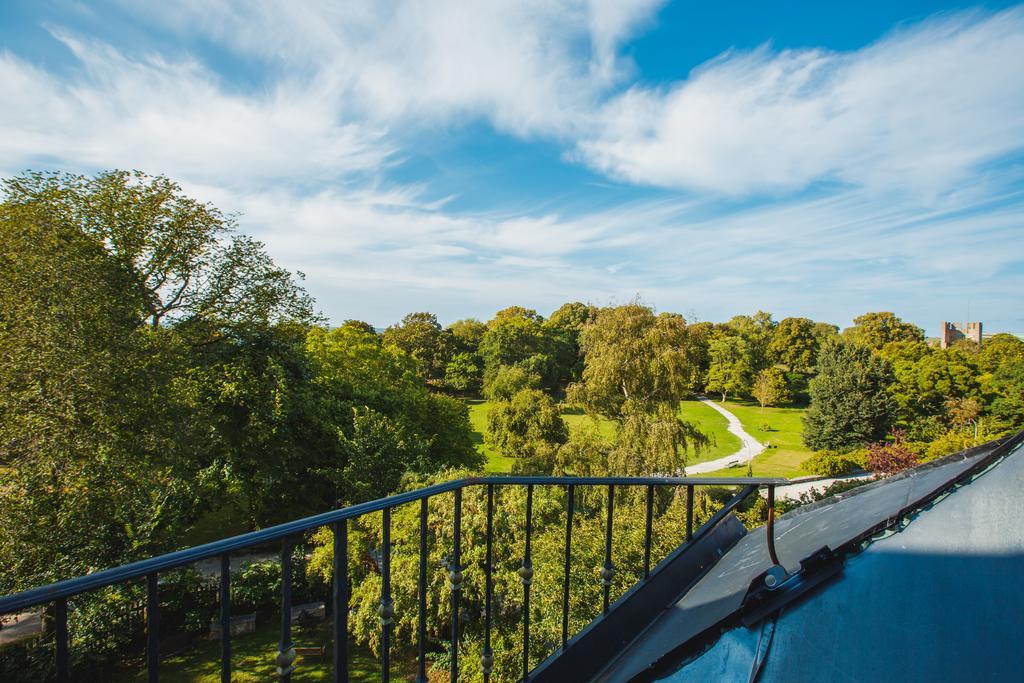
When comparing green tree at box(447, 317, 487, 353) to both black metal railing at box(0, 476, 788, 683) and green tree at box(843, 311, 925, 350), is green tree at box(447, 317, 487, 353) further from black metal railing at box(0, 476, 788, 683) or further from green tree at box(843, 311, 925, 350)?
black metal railing at box(0, 476, 788, 683)

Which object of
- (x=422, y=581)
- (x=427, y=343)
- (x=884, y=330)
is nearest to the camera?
(x=422, y=581)

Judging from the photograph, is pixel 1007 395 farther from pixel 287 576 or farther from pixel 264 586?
pixel 287 576

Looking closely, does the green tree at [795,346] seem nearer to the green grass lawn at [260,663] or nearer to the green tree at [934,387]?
the green tree at [934,387]

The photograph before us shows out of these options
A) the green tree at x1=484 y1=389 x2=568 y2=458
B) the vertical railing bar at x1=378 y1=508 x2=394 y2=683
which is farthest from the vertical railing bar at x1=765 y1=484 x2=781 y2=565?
the green tree at x1=484 y1=389 x2=568 y2=458

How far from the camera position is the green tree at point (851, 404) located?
2448 centimetres

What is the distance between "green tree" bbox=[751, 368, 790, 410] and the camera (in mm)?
38531

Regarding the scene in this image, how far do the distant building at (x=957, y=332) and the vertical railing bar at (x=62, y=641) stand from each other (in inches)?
2427

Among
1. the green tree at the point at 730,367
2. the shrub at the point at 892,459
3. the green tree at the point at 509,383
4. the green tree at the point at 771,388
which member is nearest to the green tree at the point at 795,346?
the green tree at the point at 730,367

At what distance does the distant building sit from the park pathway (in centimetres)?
3064

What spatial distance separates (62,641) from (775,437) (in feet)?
110

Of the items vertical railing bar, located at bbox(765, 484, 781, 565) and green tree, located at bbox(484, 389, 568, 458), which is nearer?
vertical railing bar, located at bbox(765, 484, 781, 565)

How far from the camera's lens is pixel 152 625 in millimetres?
1056

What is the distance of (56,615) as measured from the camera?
88cm

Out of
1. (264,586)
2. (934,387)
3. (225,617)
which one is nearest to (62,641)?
(225,617)
